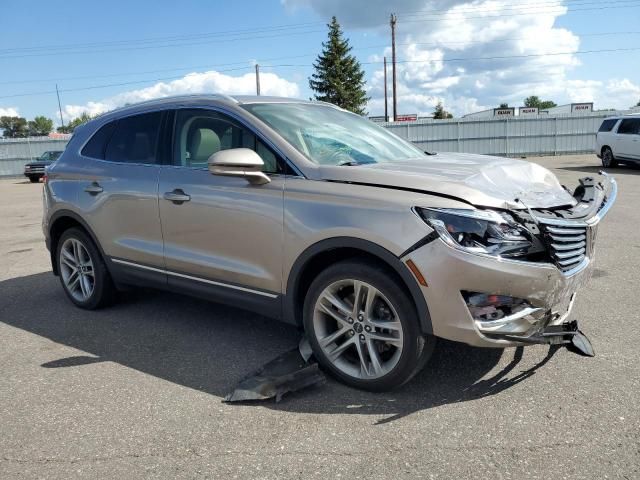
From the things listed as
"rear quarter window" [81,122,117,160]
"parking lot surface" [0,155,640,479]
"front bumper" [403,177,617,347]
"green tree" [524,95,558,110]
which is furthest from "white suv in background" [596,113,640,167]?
"green tree" [524,95,558,110]

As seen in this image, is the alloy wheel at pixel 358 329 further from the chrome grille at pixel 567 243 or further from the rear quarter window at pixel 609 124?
the rear quarter window at pixel 609 124

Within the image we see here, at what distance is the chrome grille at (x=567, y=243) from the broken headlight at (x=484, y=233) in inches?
6.2

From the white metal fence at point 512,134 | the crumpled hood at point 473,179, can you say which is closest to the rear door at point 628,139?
the white metal fence at point 512,134

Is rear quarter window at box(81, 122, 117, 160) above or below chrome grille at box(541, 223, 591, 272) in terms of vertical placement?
above

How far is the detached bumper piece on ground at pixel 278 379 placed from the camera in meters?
3.35

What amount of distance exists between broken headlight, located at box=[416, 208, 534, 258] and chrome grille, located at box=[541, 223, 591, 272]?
0.52 feet

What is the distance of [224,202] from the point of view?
12.8 feet

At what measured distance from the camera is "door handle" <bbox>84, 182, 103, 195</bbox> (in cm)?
488

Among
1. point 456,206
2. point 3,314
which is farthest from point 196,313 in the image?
point 456,206

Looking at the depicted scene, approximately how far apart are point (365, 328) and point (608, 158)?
19434mm

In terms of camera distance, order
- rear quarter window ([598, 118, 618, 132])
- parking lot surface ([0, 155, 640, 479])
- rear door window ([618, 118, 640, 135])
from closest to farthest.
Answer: parking lot surface ([0, 155, 640, 479])
rear door window ([618, 118, 640, 135])
rear quarter window ([598, 118, 618, 132])

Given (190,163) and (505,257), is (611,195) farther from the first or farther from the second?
(190,163)

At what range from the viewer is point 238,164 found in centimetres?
354

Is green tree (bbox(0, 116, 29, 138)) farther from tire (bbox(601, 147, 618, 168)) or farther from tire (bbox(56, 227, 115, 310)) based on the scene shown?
tire (bbox(56, 227, 115, 310))
